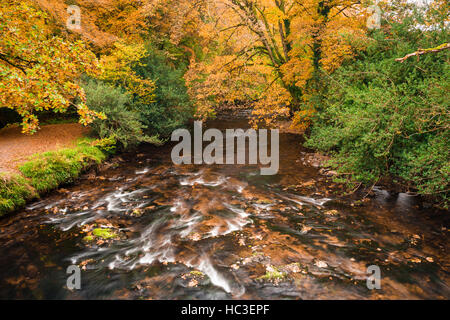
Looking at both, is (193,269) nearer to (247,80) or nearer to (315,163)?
(315,163)

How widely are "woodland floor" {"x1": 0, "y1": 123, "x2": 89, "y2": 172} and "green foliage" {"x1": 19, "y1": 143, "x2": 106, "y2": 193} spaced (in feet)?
1.47

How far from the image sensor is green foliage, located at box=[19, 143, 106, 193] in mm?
7625

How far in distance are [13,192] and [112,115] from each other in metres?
5.18

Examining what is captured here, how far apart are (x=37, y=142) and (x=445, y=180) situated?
45.1ft

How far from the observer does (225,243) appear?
5.42 m

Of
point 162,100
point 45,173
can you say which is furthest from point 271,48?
point 45,173
